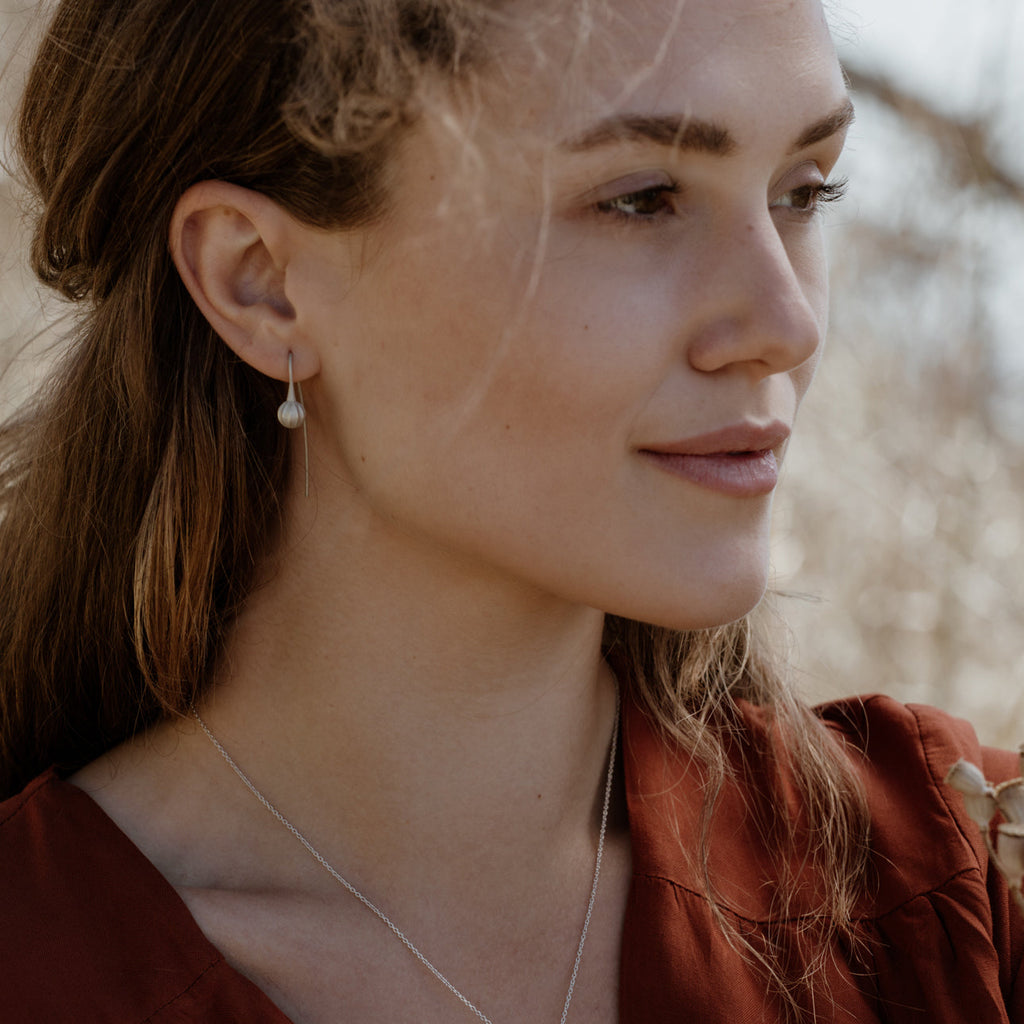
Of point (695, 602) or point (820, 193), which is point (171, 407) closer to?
point (695, 602)

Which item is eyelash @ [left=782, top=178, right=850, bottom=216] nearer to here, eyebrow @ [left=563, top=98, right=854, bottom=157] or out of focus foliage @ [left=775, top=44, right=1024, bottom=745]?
eyebrow @ [left=563, top=98, right=854, bottom=157]

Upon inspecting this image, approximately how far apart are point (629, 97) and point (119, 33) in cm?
66

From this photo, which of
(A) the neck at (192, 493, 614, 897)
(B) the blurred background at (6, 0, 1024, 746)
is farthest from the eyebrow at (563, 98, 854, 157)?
(B) the blurred background at (6, 0, 1024, 746)

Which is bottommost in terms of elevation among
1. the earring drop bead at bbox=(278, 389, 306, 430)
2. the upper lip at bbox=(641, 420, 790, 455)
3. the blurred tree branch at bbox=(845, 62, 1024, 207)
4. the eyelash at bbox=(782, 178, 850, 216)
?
the blurred tree branch at bbox=(845, 62, 1024, 207)

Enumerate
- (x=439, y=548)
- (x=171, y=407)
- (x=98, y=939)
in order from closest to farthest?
(x=98, y=939) < (x=439, y=548) < (x=171, y=407)

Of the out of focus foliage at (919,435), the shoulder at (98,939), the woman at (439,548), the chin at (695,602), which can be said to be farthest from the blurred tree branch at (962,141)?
the shoulder at (98,939)

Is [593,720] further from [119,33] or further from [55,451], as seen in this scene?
[119,33]

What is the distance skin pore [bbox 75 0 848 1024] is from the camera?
142 cm

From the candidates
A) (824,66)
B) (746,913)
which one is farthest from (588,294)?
(746,913)

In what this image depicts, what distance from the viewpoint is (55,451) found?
1.88 meters

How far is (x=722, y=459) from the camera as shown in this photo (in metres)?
1.47

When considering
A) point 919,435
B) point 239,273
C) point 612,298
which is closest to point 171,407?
point 239,273

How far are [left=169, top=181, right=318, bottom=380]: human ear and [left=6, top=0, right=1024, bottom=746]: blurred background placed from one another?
2581 mm

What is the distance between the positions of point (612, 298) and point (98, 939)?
3.03 feet
